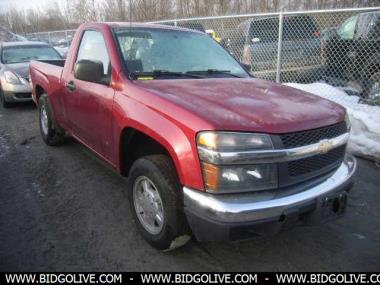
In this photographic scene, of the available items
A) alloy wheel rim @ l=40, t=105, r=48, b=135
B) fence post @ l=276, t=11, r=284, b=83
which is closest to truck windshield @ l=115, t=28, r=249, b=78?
alloy wheel rim @ l=40, t=105, r=48, b=135

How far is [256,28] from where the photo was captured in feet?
26.7

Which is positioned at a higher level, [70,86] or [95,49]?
[95,49]

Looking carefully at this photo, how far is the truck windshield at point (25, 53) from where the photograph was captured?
30.1 ft

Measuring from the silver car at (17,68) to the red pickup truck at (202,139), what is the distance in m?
4.92

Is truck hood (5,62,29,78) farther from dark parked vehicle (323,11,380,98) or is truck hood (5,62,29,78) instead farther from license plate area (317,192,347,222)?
A: license plate area (317,192,347,222)

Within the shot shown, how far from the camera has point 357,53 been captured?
23.8 ft

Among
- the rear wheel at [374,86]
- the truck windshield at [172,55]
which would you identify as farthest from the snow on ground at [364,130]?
the truck windshield at [172,55]

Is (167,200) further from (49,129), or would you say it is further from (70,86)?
(49,129)

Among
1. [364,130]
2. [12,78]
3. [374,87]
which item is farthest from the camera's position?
[12,78]

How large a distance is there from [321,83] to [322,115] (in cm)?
493

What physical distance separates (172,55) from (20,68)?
242 inches

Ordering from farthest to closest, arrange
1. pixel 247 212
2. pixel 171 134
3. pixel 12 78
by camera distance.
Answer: pixel 12 78, pixel 171 134, pixel 247 212

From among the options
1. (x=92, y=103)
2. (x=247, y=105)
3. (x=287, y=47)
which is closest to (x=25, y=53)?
(x=287, y=47)

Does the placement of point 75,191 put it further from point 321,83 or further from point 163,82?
point 321,83
